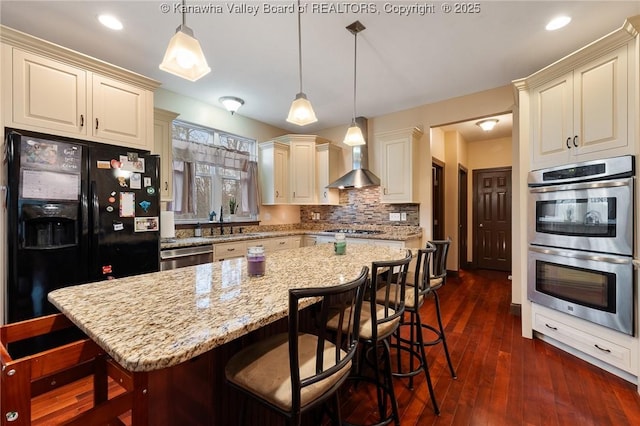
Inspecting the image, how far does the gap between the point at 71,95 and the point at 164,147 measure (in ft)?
3.42

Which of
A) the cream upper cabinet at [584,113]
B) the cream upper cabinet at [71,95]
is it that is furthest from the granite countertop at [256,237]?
the cream upper cabinet at [584,113]

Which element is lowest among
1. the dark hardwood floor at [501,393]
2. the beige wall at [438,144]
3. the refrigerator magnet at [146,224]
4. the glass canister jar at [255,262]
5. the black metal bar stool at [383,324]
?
the dark hardwood floor at [501,393]

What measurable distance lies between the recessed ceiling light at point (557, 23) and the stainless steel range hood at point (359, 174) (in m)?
2.44

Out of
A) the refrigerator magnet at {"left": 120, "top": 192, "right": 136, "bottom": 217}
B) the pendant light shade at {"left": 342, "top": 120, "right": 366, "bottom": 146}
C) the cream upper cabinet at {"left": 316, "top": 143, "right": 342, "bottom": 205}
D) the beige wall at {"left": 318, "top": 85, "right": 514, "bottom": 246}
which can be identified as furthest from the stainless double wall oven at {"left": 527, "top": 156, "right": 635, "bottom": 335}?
the refrigerator magnet at {"left": 120, "top": 192, "right": 136, "bottom": 217}

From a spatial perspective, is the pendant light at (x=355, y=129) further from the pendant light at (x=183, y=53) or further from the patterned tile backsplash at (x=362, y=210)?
the patterned tile backsplash at (x=362, y=210)

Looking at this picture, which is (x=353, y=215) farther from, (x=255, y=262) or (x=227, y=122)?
(x=255, y=262)

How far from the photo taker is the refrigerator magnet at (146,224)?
2.43 m

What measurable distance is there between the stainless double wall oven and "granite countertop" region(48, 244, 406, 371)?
196cm

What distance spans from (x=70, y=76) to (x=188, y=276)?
2023 mm

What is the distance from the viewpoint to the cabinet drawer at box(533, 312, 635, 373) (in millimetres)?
2043

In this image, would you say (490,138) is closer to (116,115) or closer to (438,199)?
(438,199)

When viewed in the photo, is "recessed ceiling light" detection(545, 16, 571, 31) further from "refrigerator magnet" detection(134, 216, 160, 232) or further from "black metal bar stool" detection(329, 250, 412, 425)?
"refrigerator magnet" detection(134, 216, 160, 232)

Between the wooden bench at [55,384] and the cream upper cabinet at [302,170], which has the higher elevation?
the cream upper cabinet at [302,170]

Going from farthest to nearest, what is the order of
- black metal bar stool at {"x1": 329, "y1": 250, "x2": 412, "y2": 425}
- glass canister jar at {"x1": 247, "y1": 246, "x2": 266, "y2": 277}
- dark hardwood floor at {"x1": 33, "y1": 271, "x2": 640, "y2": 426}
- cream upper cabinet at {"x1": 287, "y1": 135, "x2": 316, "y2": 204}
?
1. cream upper cabinet at {"x1": 287, "y1": 135, "x2": 316, "y2": 204}
2. dark hardwood floor at {"x1": 33, "y1": 271, "x2": 640, "y2": 426}
3. glass canister jar at {"x1": 247, "y1": 246, "x2": 266, "y2": 277}
4. black metal bar stool at {"x1": 329, "y1": 250, "x2": 412, "y2": 425}
